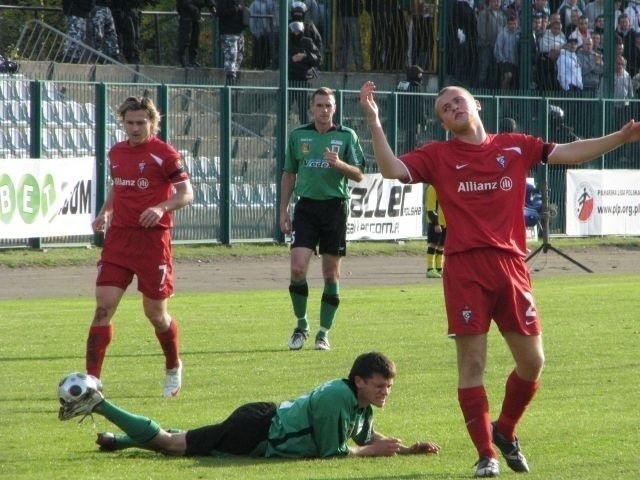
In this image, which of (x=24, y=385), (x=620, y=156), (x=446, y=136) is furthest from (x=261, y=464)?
(x=620, y=156)

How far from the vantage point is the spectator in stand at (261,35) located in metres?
33.0

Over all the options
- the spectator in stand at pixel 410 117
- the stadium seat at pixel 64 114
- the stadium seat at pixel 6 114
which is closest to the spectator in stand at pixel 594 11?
the spectator in stand at pixel 410 117

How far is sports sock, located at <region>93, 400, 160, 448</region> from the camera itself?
8.07m

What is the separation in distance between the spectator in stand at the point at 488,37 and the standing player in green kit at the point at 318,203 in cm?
2039

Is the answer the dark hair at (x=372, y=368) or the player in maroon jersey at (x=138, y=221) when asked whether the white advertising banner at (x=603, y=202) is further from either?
the dark hair at (x=372, y=368)

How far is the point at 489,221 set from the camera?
25.6 feet

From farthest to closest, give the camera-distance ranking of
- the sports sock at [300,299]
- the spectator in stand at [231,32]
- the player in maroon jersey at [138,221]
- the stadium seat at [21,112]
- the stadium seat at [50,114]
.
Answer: the spectator in stand at [231,32]
the stadium seat at [50,114]
the stadium seat at [21,112]
the sports sock at [300,299]
the player in maroon jersey at [138,221]

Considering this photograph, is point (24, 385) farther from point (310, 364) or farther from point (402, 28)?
point (402, 28)

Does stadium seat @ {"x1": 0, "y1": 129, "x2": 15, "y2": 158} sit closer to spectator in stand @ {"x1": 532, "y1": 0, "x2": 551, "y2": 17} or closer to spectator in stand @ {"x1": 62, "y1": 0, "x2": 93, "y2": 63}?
spectator in stand @ {"x1": 62, "y1": 0, "x2": 93, "y2": 63}

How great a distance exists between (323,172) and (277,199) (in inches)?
575

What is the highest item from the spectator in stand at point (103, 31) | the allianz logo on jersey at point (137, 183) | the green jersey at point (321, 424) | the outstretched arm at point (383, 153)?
the spectator in stand at point (103, 31)

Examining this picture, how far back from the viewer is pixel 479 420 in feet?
25.1

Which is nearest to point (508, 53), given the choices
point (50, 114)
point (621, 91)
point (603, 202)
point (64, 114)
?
point (621, 91)

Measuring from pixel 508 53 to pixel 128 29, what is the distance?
29.9ft
